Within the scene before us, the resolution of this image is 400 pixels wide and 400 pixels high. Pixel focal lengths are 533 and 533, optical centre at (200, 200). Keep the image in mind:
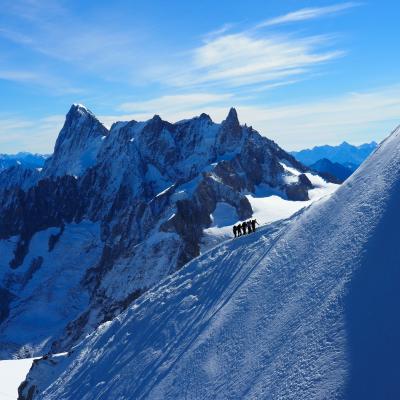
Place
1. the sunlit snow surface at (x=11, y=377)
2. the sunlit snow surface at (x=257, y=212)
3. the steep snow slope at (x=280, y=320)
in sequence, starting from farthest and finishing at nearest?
the sunlit snow surface at (x=257, y=212) → the sunlit snow surface at (x=11, y=377) → the steep snow slope at (x=280, y=320)

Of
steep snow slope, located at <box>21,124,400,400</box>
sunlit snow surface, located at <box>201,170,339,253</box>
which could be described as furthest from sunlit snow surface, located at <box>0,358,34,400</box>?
sunlit snow surface, located at <box>201,170,339,253</box>

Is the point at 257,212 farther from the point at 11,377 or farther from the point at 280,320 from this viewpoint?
the point at 280,320

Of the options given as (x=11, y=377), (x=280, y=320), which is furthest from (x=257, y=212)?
(x=280, y=320)

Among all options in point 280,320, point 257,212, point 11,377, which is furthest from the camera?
point 257,212

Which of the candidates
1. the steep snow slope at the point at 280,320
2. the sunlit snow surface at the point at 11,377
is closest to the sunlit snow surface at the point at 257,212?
the sunlit snow surface at the point at 11,377

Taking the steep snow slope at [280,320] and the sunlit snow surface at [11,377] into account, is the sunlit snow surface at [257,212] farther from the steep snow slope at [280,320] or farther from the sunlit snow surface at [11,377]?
the steep snow slope at [280,320]

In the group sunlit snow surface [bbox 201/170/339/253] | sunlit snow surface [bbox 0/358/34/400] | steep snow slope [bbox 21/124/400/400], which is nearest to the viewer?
steep snow slope [bbox 21/124/400/400]

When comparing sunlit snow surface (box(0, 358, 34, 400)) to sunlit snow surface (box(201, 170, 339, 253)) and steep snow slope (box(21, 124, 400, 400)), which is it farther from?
sunlit snow surface (box(201, 170, 339, 253))

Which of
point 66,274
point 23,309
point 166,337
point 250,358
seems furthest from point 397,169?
point 66,274
